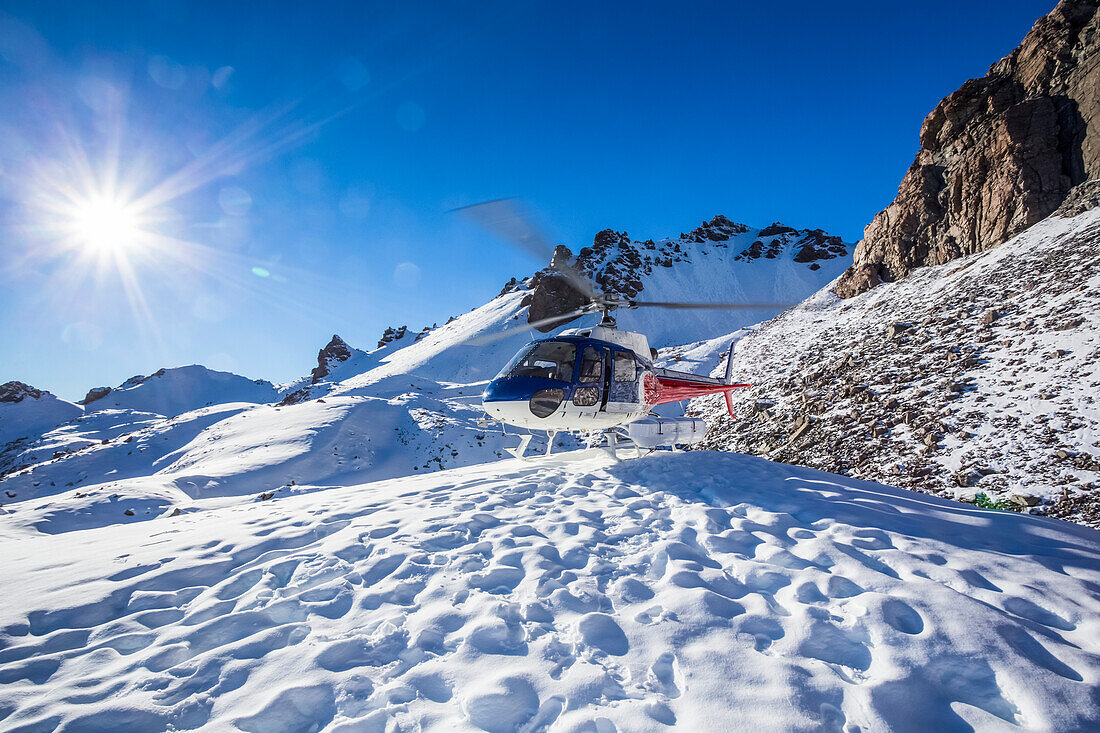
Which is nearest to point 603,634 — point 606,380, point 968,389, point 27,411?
point 606,380

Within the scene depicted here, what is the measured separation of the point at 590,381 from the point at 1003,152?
26.5 meters

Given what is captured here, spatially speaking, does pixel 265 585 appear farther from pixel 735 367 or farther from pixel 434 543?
pixel 735 367

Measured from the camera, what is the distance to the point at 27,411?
5325cm

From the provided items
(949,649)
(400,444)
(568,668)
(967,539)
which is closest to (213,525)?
(568,668)

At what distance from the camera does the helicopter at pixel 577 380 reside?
704 centimetres

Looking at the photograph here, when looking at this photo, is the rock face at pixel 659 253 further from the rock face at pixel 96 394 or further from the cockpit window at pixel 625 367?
the rock face at pixel 96 394

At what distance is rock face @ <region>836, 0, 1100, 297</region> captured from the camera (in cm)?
1822

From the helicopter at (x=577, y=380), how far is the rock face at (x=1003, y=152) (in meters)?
22.1

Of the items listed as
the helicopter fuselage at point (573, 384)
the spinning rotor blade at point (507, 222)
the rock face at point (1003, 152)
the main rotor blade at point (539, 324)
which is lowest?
the helicopter fuselage at point (573, 384)

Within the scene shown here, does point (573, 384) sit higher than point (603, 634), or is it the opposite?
point (573, 384)

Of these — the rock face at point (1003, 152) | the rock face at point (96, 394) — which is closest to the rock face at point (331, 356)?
the rock face at point (96, 394)

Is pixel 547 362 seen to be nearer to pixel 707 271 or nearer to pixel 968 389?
pixel 968 389

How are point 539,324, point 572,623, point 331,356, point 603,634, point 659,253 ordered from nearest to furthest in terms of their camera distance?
1. point 603,634
2. point 572,623
3. point 539,324
4. point 659,253
5. point 331,356

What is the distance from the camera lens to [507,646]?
2.72 m
